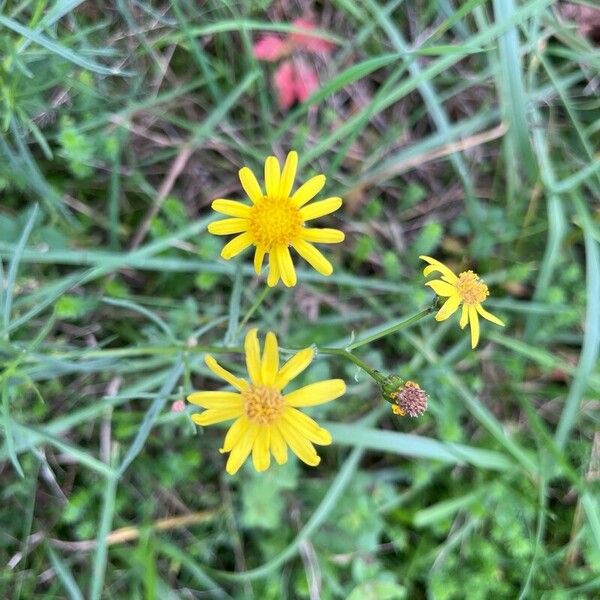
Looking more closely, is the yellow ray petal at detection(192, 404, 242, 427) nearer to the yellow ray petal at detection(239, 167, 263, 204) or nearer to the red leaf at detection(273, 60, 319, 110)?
the yellow ray petal at detection(239, 167, 263, 204)

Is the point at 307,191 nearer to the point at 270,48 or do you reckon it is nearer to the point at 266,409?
the point at 266,409

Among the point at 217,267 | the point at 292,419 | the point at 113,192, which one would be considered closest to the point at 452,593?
the point at 292,419

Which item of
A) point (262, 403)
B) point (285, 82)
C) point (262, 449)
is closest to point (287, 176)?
point (262, 403)

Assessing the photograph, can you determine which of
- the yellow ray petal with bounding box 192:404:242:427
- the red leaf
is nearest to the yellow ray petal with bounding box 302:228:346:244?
the yellow ray petal with bounding box 192:404:242:427

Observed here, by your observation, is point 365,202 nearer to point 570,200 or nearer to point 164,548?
point 570,200

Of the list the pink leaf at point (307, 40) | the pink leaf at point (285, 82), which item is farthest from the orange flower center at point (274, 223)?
the pink leaf at point (307, 40)

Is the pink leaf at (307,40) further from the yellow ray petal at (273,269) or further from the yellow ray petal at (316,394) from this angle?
the yellow ray petal at (316,394)
